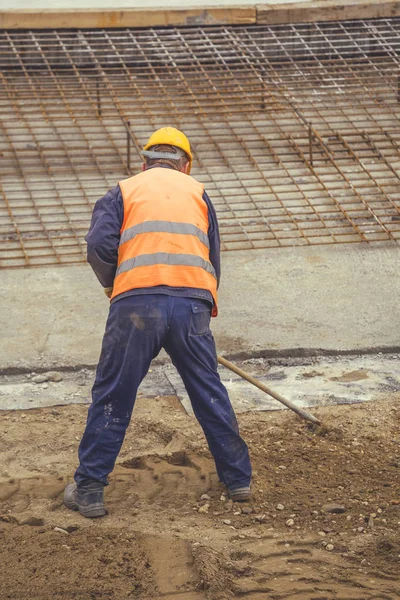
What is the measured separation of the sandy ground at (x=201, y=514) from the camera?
3682 millimetres

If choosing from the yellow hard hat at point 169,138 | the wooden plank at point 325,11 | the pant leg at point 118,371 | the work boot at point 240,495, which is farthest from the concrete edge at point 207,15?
the work boot at point 240,495

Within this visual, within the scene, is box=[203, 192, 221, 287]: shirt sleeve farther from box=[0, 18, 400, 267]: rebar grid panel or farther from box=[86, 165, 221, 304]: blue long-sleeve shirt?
box=[0, 18, 400, 267]: rebar grid panel

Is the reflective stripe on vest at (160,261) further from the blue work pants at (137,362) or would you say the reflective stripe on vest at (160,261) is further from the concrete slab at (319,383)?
the concrete slab at (319,383)

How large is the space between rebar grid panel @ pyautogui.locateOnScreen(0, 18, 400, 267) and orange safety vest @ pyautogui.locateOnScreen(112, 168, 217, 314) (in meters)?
3.36

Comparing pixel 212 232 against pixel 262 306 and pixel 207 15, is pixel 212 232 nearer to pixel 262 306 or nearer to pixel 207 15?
pixel 262 306

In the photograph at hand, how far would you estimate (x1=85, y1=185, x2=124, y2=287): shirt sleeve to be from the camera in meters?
4.38

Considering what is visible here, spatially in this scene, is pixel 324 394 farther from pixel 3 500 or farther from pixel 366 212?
pixel 366 212

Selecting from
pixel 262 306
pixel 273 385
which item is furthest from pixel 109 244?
pixel 262 306

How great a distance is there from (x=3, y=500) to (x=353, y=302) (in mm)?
3388

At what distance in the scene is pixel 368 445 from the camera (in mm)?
5109

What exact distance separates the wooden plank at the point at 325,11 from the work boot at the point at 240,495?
25.8 ft

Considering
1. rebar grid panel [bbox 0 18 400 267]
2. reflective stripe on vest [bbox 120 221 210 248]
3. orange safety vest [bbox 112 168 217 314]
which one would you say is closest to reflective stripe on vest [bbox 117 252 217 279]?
orange safety vest [bbox 112 168 217 314]

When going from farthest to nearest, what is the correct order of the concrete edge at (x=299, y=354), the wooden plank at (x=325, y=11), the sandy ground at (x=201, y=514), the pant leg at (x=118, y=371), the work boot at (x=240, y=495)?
the wooden plank at (x=325, y=11) < the concrete edge at (x=299, y=354) < the work boot at (x=240, y=495) < the pant leg at (x=118, y=371) < the sandy ground at (x=201, y=514)

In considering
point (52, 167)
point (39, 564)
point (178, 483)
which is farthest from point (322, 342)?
point (52, 167)
